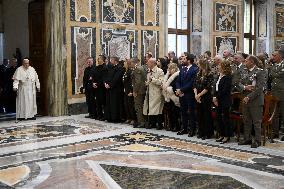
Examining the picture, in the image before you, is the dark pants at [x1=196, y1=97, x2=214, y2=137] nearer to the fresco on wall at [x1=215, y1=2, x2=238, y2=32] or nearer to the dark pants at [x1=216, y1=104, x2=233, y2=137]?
the dark pants at [x1=216, y1=104, x2=233, y2=137]

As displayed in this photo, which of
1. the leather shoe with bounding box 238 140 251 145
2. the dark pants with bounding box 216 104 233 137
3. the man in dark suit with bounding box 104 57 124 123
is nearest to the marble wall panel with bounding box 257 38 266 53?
the man in dark suit with bounding box 104 57 124 123

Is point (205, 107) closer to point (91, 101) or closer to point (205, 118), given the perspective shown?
point (205, 118)

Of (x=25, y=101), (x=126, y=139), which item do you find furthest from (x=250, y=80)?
(x=25, y=101)

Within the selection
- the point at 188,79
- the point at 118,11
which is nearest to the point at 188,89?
the point at 188,79

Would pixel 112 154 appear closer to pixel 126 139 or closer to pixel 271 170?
pixel 126 139

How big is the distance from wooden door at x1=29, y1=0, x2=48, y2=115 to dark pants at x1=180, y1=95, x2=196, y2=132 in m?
5.09

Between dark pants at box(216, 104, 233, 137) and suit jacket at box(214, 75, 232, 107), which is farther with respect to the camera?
dark pants at box(216, 104, 233, 137)

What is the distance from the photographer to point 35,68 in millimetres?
13188

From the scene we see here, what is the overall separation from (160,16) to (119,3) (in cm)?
185

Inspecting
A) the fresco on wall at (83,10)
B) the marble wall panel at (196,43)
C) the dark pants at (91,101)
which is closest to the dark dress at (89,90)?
the dark pants at (91,101)

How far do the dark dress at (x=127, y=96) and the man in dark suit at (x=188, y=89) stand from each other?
176cm

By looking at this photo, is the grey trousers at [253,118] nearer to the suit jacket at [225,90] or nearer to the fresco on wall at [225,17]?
the suit jacket at [225,90]

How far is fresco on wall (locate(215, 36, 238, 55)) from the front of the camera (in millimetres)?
17030

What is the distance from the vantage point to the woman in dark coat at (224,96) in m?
8.20
